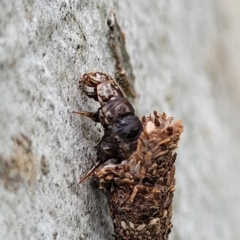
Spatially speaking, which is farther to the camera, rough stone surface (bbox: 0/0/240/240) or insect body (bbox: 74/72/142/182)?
insect body (bbox: 74/72/142/182)

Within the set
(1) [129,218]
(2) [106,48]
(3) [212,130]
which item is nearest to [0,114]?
(1) [129,218]

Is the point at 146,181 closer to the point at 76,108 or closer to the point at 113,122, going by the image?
the point at 113,122

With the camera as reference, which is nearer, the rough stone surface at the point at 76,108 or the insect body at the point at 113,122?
the rough stone surface at the point at 76,108

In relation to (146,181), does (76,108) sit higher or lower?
higher

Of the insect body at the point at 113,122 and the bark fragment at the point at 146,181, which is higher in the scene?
the insect body at the point at 113,122

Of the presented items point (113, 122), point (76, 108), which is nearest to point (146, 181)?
point (113, 122)
